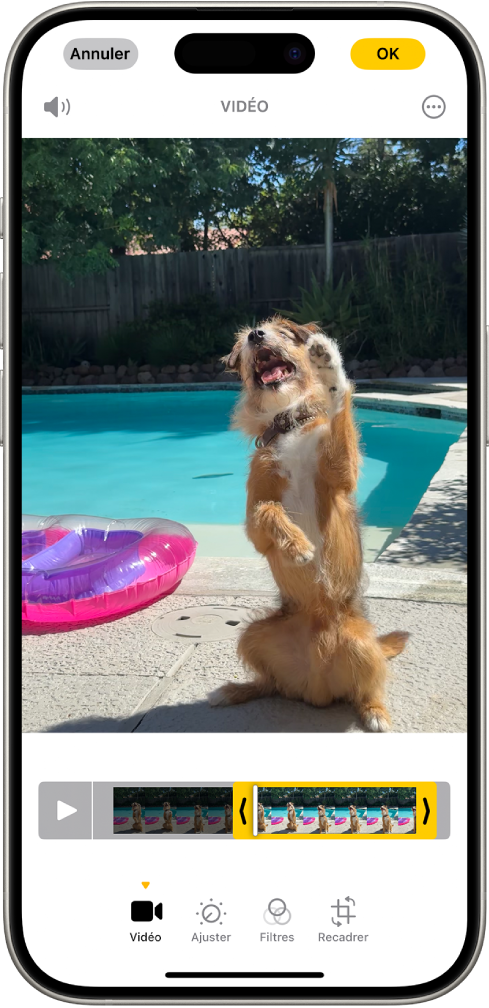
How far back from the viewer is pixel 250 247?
53.6 feet

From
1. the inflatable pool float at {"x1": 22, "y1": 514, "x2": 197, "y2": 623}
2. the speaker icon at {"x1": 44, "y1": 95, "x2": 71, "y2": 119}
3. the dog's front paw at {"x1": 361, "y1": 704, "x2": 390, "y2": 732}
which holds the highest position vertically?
the speaker icon at {"x1": 44, "y1": 95, "x2": 71, "y2": 119}

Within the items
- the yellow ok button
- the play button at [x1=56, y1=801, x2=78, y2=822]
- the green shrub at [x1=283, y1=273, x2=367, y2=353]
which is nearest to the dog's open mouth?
the yellow ok button

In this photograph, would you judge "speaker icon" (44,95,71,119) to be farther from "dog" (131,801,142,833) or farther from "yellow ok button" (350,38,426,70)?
"dog" (131,801,142,833)

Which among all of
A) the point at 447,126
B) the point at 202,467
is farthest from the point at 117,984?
the point at 202,467

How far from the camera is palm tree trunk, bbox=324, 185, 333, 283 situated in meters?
14.4

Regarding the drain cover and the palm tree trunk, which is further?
the palm tree trunk

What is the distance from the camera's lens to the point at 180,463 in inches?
403

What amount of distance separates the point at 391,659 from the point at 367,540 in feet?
10.1

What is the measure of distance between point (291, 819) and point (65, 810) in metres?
0.55

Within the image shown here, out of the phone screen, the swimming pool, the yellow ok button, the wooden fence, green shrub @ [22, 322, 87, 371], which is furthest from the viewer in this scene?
green shrub @ [22, 322, 87, 371]

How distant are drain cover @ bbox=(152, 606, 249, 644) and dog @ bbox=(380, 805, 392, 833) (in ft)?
4.78

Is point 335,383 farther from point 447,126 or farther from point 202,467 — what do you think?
point 202,467

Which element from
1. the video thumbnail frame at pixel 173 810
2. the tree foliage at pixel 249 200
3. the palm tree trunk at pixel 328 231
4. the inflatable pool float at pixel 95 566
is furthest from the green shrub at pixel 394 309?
the video thumbnail frame at pixel 173 810

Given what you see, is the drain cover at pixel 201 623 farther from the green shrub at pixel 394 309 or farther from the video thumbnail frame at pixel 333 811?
the green shrub at pixel 394 309
